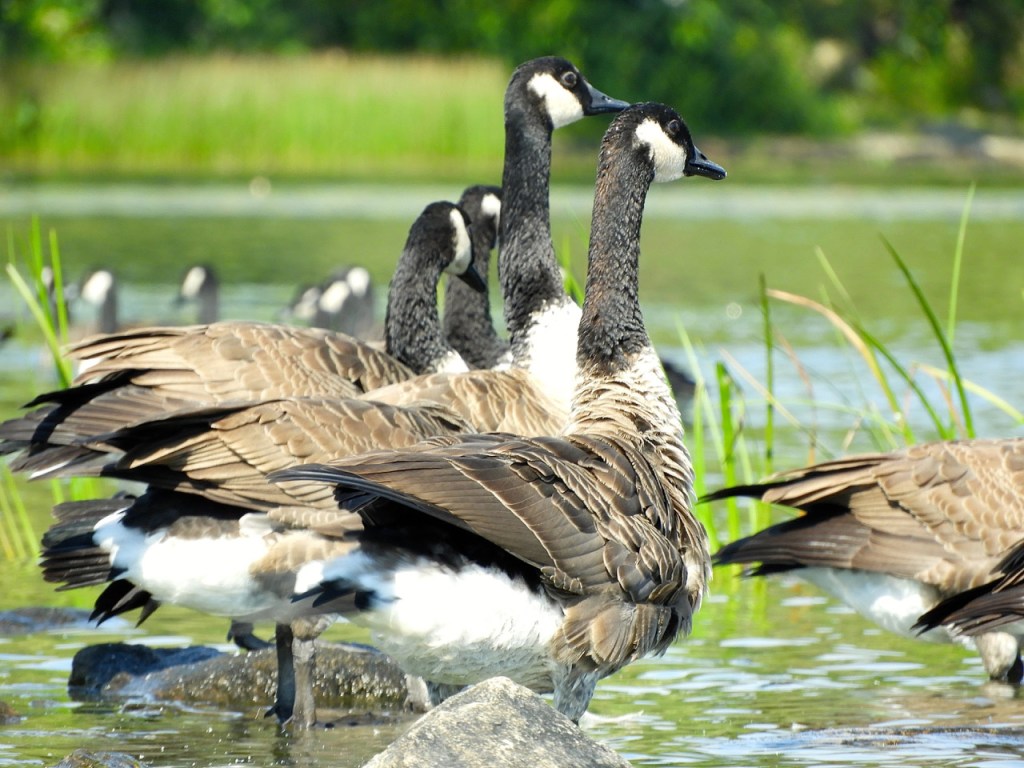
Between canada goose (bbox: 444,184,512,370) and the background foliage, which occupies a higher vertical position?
the background foliage

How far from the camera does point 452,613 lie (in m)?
5.04

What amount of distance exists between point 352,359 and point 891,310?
1309 centimetres

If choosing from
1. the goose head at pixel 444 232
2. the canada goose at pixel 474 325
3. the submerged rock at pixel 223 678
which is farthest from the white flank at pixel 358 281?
the submerged rock at pixel 223 678

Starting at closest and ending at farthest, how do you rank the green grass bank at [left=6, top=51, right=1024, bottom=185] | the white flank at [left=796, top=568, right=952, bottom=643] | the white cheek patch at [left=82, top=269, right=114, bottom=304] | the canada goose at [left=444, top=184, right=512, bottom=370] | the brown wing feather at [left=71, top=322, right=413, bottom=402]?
the white flank at [left=796, top=568, right=952, bottom=643], the brown wing feather at [left=71, top=322, right=413, bottom=402], the canada goose at [left=444, top=184, right=512, bottom=370], the white cheek patch at [left=82, top=269, right=114, bottom=304], the green grass bank at [left=6, top=51, right=1024, bottom=185]

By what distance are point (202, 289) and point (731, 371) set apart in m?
5.43

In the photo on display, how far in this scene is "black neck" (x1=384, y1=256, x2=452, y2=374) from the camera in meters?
8.10

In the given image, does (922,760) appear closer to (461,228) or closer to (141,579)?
(141,579)

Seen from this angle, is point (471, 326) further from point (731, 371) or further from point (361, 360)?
point (731, 371)

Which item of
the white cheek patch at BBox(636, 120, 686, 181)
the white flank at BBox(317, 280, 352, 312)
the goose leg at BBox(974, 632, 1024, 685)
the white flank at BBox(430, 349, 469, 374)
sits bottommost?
the white flank at BBox(317, 280, 352, 312)

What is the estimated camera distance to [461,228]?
834cm

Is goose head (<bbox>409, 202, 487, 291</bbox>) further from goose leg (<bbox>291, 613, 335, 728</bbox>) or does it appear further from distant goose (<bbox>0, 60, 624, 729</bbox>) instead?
goose leg (<bbox>291, 613, 335, 728</bbox>)

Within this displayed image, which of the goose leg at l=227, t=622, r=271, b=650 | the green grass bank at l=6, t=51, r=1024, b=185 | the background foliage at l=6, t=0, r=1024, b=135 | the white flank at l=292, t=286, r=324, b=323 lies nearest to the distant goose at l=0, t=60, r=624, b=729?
the goose leg at l=227, t=622, r=271, b=650

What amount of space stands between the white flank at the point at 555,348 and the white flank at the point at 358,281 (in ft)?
26.1

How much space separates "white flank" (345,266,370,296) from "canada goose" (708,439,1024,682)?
8834 millimetres
